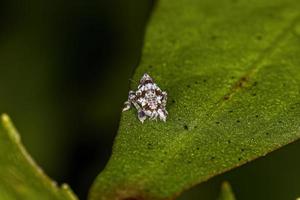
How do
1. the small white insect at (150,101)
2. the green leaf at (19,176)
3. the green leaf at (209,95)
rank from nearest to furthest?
the green leaf at (19,176) < the green leaf at (209,95) < the small white insect at (150,101)

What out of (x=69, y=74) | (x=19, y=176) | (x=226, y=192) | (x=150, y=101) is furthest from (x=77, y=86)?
(x=19, y=176)

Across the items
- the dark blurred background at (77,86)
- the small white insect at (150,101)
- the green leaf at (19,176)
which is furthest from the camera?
the dark blurred background at (77,86)

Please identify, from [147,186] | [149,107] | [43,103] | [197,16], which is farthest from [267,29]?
[43,103]

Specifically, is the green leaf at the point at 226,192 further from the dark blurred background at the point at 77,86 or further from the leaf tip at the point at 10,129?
the dark blurred background at the point at 77,86

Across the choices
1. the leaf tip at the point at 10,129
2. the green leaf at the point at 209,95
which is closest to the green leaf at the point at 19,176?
the leaf tip at the point at 10,129

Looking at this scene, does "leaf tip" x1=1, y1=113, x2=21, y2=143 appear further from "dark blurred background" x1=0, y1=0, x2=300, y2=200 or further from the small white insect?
"dark blurred background" x1=0, y1=0, x2=300, y2=200

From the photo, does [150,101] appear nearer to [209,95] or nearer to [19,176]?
[209,95]

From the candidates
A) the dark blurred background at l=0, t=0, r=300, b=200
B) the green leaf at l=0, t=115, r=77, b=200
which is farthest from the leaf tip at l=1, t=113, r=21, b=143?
the dark blurred background at l=0, t=0, r=300, b=200
